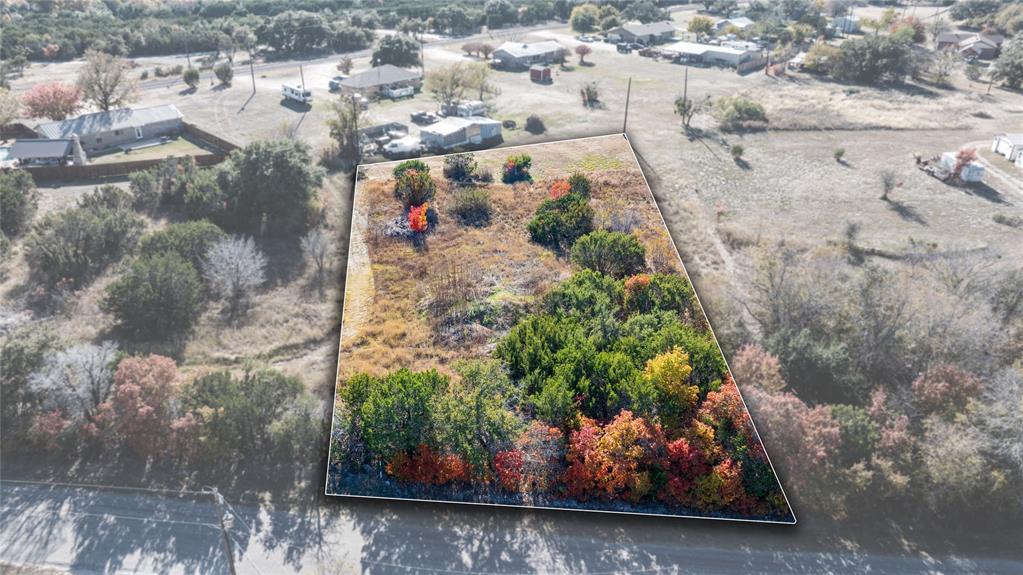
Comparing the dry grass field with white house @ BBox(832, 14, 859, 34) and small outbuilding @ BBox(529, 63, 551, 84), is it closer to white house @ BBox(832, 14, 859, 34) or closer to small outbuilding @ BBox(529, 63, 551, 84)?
small outbuilding @ BBox(529, 63, 551, 84)

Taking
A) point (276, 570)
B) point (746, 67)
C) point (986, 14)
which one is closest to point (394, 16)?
point (746, 67)

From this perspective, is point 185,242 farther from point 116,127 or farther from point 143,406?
point 116,127

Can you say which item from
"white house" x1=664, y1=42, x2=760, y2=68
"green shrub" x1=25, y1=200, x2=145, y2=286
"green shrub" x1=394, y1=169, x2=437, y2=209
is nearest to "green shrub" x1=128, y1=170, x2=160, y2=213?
"green shrub" x1=25, y1=200, x2=145, y2=286

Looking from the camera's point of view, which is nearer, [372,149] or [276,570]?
[276,570]

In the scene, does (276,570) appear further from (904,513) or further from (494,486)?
(904,513)

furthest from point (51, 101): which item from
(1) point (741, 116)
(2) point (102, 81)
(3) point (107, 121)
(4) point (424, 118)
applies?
(1) point (741, 116)

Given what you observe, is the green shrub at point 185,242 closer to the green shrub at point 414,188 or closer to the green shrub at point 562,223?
the green shrub at point 414,188
